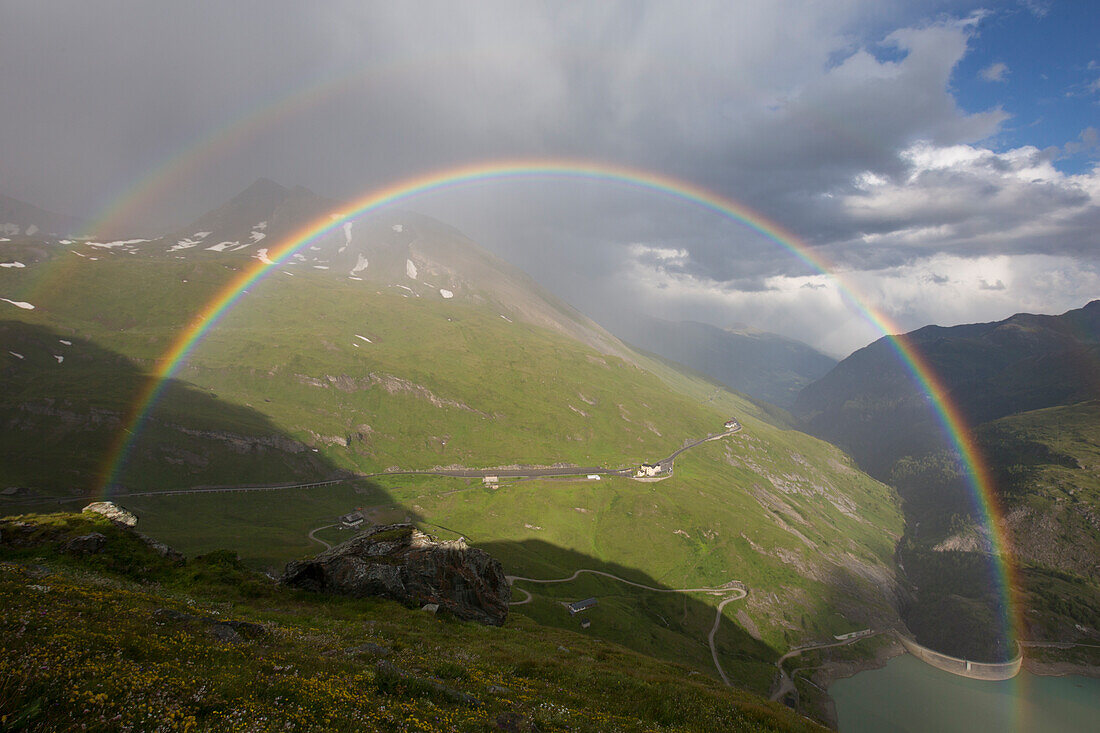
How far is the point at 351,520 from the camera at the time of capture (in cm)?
13638

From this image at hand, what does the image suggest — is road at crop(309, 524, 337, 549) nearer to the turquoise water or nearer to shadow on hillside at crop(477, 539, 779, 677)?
shadow on hillside at crop(477, 539, 779, 677)

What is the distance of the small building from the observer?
134 m


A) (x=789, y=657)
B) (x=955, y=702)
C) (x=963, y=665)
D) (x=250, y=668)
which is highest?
(x=250, y=668)

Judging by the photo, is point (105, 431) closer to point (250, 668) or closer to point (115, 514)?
point (115, 514)

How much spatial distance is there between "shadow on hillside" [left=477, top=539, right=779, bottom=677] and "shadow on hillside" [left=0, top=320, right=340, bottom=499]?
302 feet

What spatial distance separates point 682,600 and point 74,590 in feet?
528

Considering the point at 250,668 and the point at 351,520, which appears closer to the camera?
the point at 250,668

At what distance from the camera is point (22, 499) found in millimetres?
105000

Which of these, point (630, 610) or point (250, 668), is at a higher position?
point (250, 668)

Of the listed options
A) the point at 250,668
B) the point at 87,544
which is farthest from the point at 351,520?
the point at 250,668

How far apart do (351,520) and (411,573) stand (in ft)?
352

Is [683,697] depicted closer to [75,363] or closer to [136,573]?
[136,573]

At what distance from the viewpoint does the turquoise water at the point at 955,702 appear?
13250 cm

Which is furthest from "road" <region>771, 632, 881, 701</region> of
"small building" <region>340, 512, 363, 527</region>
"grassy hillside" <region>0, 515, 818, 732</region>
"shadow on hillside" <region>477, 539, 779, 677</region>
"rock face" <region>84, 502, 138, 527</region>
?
"rock face" <region>84, 502, 138, 527</region>
